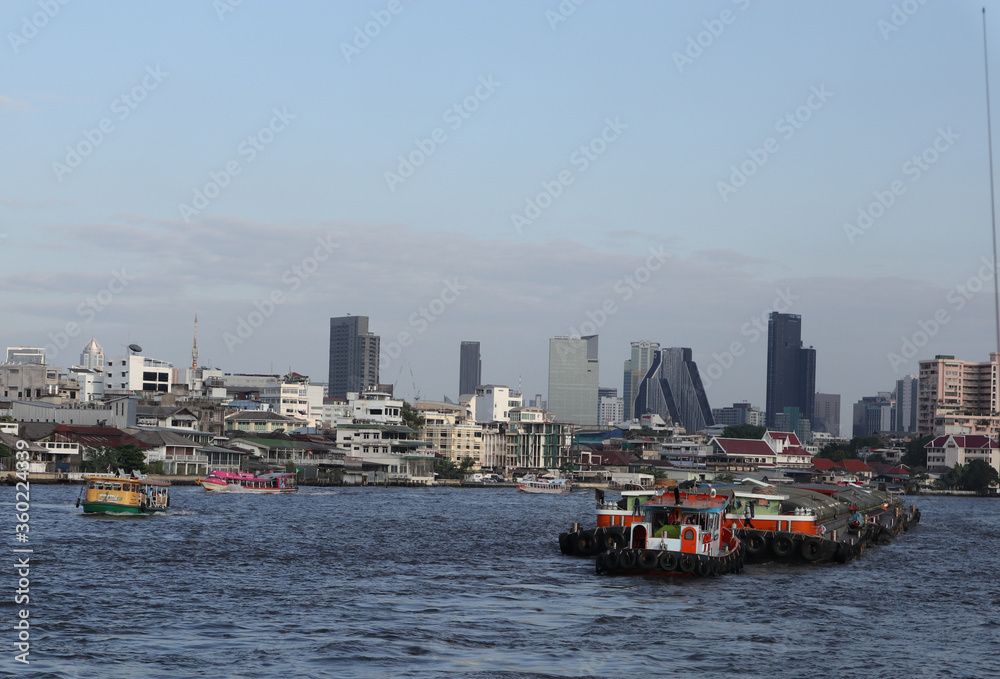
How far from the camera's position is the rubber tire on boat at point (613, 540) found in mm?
55906

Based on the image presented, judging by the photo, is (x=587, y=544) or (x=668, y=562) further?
(x=587, y=544)

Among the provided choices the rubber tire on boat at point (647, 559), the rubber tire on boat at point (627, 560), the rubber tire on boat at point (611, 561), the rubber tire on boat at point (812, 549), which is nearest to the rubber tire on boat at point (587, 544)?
the rubber tire on boat at point (812, 549)

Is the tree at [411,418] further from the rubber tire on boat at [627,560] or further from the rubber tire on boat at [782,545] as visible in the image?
the rubber tire on boat at [627,560]

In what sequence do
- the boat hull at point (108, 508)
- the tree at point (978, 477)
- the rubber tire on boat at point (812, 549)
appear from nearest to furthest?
1. the rubber tire on boat at point (812, 549)
2. the boat hull at point (108, 508)
3. the tree at point (978, 477)

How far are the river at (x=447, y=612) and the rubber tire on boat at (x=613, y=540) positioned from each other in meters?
2.47

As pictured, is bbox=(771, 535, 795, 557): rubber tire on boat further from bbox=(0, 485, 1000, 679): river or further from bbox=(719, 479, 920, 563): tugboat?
bbox=(0, 485, 1000, 679): river

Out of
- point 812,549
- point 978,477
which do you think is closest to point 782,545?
point 812,549

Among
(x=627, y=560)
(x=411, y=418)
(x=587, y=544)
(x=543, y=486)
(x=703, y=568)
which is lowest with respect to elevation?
(x=543, y=486)

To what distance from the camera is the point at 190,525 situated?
214 ft

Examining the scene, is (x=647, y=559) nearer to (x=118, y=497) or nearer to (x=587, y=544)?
(x=587, y=544)

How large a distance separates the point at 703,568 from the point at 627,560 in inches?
109

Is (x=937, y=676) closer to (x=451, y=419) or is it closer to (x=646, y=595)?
(x=646, y=595)

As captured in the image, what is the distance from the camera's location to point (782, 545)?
181 feet

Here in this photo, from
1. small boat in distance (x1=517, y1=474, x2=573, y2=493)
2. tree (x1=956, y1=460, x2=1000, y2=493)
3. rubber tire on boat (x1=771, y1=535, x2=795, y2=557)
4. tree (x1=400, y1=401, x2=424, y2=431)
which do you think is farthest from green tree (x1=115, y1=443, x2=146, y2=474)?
tree (x1=956, y1=460, x2=1000, y2=493)
